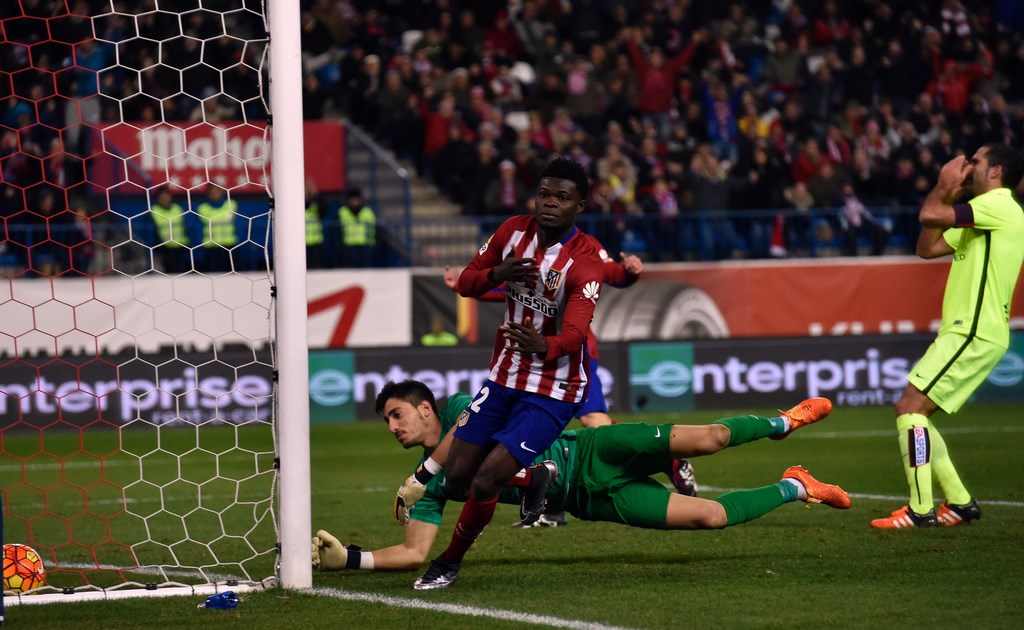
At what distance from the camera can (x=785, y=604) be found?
209 inches

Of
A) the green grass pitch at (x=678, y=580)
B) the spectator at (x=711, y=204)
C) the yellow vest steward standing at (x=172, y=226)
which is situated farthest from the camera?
the spectator at (x=711, y=204)

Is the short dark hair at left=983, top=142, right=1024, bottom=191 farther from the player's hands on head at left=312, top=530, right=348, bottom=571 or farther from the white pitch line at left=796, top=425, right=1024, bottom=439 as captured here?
the white pitch line at left=796, top=425, right=1024, bottom=439

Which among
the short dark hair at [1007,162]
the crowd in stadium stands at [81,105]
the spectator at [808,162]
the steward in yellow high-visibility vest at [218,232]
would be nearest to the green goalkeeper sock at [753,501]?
the short dark hair at [1007,162]

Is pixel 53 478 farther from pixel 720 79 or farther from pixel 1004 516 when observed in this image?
pixel 720 79

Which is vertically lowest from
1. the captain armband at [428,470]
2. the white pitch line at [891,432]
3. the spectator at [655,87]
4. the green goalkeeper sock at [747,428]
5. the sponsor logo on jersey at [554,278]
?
the white pitch line at [891,432]

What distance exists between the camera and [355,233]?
652 inches

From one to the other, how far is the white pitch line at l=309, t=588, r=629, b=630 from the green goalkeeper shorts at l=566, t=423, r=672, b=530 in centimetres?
97

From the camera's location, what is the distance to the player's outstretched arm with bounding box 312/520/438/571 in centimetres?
605

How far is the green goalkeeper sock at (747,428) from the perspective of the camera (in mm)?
6199

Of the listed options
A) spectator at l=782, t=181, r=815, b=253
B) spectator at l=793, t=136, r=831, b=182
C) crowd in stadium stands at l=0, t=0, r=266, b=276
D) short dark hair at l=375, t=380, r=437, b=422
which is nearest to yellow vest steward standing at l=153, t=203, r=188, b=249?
crowd in stadium stands at l=0, t=0, r=266, b=276

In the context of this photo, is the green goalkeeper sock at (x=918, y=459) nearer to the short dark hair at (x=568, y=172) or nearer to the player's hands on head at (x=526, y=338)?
the short dark hair at (x=568, y=172)

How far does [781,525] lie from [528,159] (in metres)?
11.0

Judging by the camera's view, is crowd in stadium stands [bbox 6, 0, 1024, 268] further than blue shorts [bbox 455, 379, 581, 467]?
→ Yes

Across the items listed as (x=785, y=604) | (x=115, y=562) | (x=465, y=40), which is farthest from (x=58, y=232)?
(x=785, y=604)
